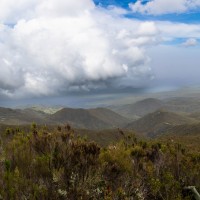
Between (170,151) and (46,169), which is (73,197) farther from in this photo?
(170,151)

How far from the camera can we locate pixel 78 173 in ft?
31.7

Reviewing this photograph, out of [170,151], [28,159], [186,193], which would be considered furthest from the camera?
[170,151]

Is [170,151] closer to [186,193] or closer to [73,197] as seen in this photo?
[186,193]

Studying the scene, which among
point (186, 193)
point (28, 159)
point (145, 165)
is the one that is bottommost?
point (186, 193)

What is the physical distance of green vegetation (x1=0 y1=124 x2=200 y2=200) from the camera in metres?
8.86

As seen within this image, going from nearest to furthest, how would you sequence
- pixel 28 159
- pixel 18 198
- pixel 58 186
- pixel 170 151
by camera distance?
pixel 18 198 < pixel 58 186 < pixel 28 159 < pixel 170 151

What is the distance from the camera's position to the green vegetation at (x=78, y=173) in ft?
29.1

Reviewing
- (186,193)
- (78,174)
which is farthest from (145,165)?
(78,174)

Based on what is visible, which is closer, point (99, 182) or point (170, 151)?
point (99, 182)

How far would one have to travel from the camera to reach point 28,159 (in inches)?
428

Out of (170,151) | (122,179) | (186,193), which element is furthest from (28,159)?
(170,151)

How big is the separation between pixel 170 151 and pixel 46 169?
8.30 metres

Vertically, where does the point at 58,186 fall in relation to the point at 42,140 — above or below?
below

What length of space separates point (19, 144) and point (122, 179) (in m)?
3.64
